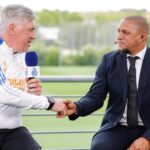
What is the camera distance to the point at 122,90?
3488 mm

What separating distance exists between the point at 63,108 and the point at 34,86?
0.26m

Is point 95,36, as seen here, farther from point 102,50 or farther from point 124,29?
point 124,29

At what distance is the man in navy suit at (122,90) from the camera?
346 cm

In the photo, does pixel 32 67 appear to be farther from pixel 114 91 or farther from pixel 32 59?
pixel 114 91

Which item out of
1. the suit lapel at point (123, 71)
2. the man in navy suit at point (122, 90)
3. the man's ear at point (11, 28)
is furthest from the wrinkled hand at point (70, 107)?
the man's ear at point (11, 28)

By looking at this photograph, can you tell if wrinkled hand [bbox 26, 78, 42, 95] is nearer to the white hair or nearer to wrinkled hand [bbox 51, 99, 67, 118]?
wrinkled hand [bbox 51, 99, 67, 118]

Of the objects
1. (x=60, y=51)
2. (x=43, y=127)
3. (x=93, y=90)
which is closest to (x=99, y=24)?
(x=60, y=51)

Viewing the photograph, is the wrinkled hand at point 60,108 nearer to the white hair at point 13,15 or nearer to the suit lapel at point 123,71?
the suit lapel at point 123,71

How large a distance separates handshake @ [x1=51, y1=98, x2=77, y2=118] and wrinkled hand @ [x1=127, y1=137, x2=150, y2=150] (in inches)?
16.4

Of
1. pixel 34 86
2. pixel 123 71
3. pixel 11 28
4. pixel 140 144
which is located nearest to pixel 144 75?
pixel 123 71

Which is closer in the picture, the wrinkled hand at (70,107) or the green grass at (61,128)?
the wrinkled hand at (70,107)

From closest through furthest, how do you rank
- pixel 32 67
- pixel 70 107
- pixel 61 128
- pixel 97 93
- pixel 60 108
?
1. pixel 32 67
2. pixel 60 108
3. pixel 70 107
4. pixel 97 93
5. pixel 61 128

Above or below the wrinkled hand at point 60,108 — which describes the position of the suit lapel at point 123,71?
above

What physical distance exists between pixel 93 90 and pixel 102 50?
30935 mm
